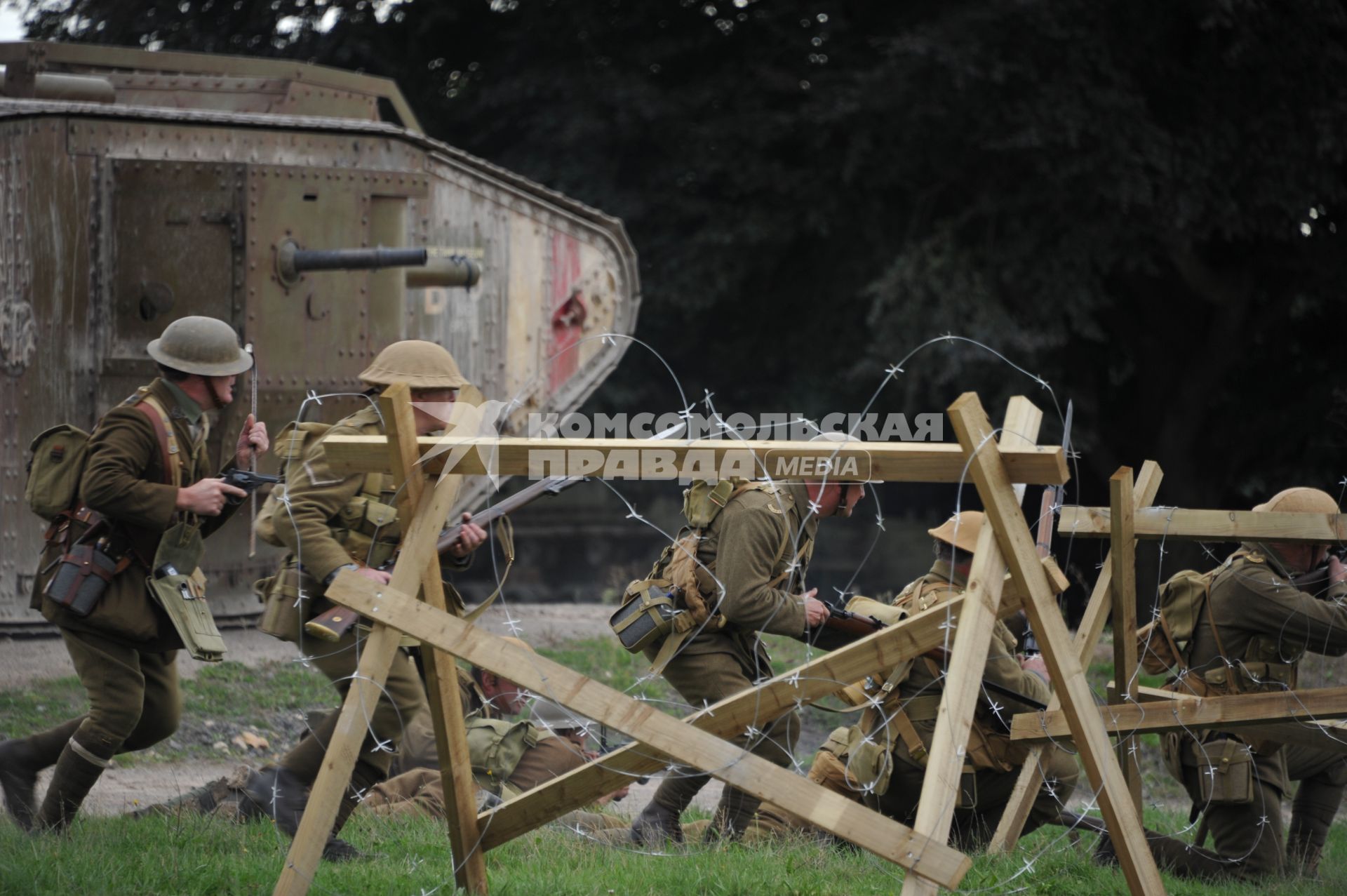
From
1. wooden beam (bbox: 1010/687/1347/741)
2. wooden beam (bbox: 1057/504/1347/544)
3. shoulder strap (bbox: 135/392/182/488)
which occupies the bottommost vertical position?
wooden beam (bbox: 1010/687/1347/741)

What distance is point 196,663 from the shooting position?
28.0 ft

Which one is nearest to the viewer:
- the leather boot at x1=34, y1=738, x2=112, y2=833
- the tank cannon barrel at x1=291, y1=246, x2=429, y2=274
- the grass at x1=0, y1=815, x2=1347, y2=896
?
the grass at x1=0, y1=815, x2=1347, y2=896

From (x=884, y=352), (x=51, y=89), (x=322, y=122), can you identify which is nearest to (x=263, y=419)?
(x=322, y=122)

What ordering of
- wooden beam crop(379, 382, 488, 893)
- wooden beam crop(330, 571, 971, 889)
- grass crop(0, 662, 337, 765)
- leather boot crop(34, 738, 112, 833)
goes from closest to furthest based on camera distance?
1. wooden beam crop(330, 571, 971, 889)
2. wooden beam crop(379, 382, 488, 893)
3. leather boot crop(34, 738, 112, 833)
4. grass crop(0, 662, 337, 765)

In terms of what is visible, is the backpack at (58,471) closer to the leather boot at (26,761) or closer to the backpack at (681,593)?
the leather boot at (26,761)

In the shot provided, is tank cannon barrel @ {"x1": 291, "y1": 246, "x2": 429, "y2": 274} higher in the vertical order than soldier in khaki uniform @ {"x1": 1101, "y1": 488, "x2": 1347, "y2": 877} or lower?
higher

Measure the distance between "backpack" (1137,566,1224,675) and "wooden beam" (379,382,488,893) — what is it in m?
2.67

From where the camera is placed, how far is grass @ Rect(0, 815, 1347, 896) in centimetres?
424

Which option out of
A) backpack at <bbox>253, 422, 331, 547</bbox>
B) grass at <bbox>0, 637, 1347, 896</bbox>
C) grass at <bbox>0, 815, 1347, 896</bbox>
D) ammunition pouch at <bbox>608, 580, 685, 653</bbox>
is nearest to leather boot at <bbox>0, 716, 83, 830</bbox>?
grass at <bbox>0, 637, 1347, 896</bbox>

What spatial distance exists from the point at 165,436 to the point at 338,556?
71 centimetres

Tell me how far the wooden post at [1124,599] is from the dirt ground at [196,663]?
1825 mm

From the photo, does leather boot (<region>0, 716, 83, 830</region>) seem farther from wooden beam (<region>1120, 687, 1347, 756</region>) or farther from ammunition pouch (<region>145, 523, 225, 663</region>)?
wooden beam (<region>1120, 687, 1347, 756</region>)

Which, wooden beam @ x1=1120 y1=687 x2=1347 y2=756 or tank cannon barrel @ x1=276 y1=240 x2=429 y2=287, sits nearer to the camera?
wooden beam @ x1=1120 y1=687 x2=1347 y2=756

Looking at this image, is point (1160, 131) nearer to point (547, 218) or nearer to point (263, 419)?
point (547, 218)
